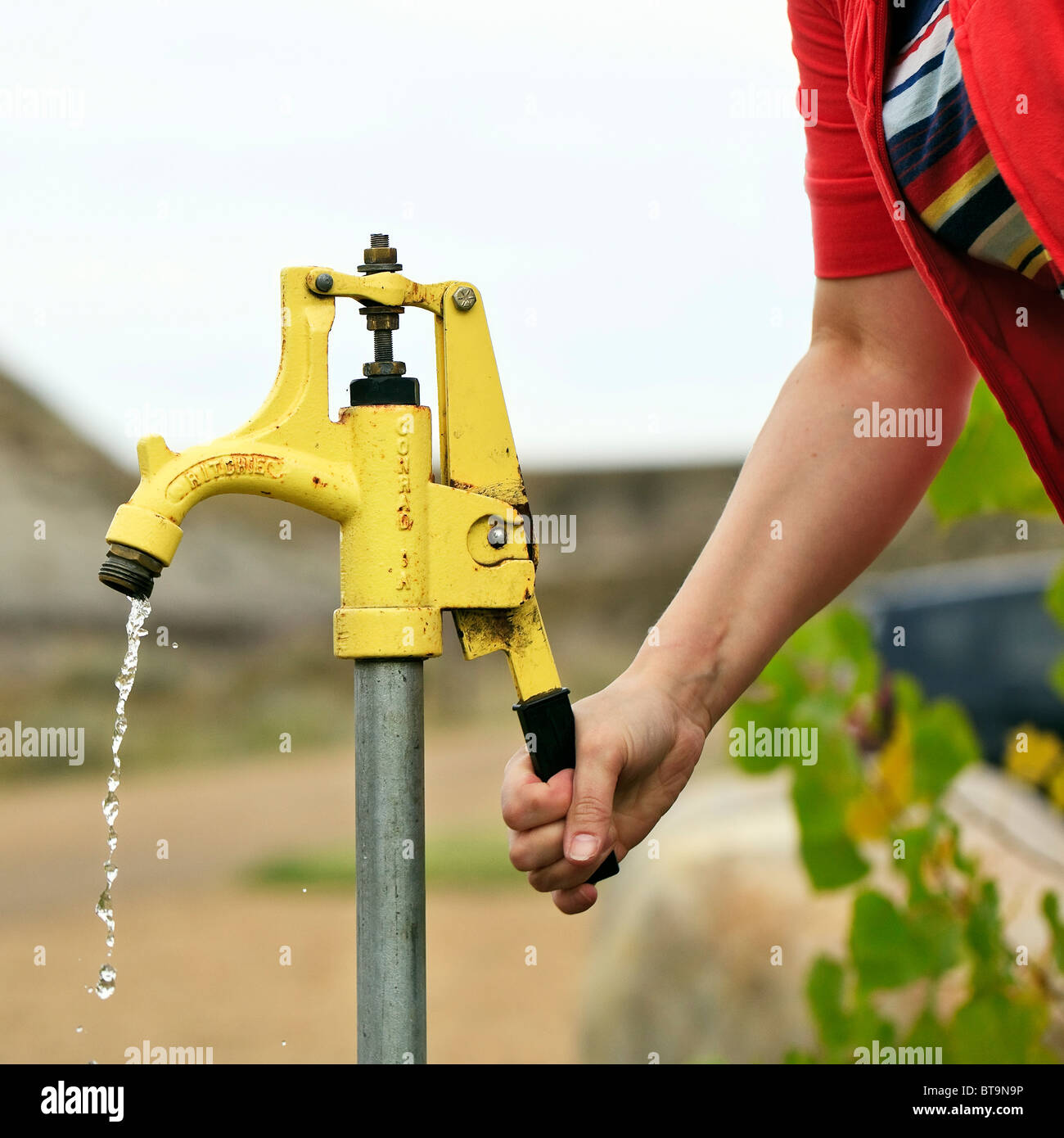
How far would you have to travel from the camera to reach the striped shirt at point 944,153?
80cm

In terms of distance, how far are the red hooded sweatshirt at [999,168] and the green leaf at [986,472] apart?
1.34ft

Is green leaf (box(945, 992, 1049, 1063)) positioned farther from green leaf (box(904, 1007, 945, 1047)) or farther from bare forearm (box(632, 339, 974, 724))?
bare forearm (box(632, 339, 974, 724))

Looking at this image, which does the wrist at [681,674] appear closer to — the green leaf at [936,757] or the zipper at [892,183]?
the zipper at [892,183]

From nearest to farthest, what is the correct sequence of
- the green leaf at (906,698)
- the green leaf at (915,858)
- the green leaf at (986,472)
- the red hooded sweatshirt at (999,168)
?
the red hooded sweatshirt at (999,168) < the green leaf at (986,472) < the green leaf at (915,858) < the green leaf at (906,698)

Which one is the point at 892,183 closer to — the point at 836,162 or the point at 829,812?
Answer: the point at 836,162

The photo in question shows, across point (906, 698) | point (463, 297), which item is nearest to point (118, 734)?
point (463, 297)

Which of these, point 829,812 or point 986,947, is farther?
point 829,812

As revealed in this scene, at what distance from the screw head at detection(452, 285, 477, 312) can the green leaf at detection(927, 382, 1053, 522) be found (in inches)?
27.9

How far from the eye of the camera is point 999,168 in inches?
29.3

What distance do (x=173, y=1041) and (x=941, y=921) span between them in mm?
4852

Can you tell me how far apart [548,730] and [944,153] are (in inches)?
16.8

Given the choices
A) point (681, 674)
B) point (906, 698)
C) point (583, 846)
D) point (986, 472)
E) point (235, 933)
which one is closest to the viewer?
point (583, 846)

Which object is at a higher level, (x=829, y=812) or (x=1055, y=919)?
(x=829, y=812)

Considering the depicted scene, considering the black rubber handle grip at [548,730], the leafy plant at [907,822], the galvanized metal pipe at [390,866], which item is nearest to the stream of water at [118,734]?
the galvanized metal pipe at [390,866]
